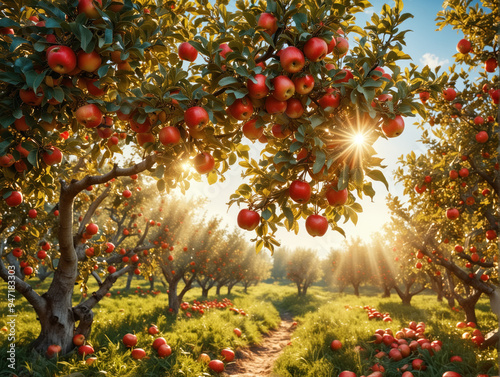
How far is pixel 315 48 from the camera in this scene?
200 centimetres

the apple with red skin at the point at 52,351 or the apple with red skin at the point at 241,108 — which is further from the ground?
the apple with red skin at the point at 241,108

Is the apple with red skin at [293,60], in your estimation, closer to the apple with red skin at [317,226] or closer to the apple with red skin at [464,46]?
the apple with red skin at [317,226]

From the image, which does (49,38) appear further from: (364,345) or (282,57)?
(364,345)

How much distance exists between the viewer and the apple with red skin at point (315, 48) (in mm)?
1998

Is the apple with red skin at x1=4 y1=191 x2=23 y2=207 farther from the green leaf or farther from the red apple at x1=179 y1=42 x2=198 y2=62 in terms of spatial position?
the green leaf

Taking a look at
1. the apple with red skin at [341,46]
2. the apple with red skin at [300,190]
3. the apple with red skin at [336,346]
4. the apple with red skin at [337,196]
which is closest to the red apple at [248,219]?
the apple with red skin at [300,190]

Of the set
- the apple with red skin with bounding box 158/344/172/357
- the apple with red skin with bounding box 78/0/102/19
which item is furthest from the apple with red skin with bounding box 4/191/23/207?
the apple with red skin with bounding box 158/344/172/357

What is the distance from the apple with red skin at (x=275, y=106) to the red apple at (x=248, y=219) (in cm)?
90

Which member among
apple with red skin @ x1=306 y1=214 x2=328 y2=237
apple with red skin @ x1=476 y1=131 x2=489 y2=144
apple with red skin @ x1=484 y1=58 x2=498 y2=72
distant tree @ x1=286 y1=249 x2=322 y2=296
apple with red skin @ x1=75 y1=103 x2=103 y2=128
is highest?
apple with red skin @ x1=484 y1=58 x2=498 y2=72

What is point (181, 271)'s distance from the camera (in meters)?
15.8

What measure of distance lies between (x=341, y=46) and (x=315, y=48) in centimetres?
61

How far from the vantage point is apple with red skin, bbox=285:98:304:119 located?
2.18 metres

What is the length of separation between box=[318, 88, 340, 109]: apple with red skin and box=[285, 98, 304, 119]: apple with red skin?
18 centimetres

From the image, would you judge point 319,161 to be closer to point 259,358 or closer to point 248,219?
point 248,219
